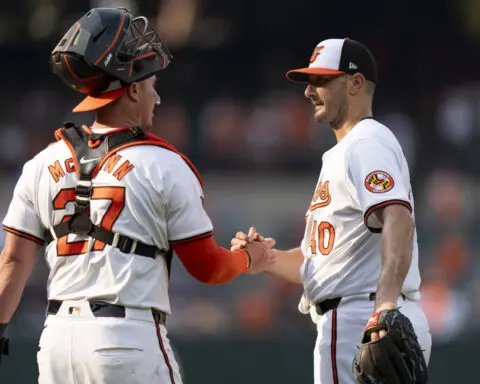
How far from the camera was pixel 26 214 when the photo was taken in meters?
3.52

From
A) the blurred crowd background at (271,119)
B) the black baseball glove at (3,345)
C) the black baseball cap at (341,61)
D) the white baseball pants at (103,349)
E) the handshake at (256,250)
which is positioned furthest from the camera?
the blurred crowd background at (271,119)

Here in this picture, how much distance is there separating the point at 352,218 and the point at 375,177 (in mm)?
273

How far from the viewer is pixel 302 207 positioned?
32.5 ft

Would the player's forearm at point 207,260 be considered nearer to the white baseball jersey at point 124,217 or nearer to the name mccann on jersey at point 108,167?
the white baseball jersey at point 124,217

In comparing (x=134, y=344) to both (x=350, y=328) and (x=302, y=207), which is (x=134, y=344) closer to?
(x=350, y=328)

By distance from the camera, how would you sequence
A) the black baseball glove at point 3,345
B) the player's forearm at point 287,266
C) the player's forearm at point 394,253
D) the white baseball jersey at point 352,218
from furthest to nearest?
the player's forearm at point 287,266 < the white baseball jersey at point 352,218 < the black baseball glove at point 3,345 < the player's forearm at point 394,253

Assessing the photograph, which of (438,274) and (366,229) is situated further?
(438,274)

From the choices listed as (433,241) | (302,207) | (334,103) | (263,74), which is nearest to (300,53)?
(263,74)

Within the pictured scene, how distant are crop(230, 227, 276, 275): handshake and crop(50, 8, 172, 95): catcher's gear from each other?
876 mm

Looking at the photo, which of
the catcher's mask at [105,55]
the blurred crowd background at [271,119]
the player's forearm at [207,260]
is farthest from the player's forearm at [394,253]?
the blurred crowd background at [271,119]

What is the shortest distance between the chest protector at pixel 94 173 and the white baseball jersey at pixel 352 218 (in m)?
0.74

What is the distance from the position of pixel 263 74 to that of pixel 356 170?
7387 millimetres

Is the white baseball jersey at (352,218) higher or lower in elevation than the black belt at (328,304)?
higher

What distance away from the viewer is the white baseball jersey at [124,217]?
11.1ft
